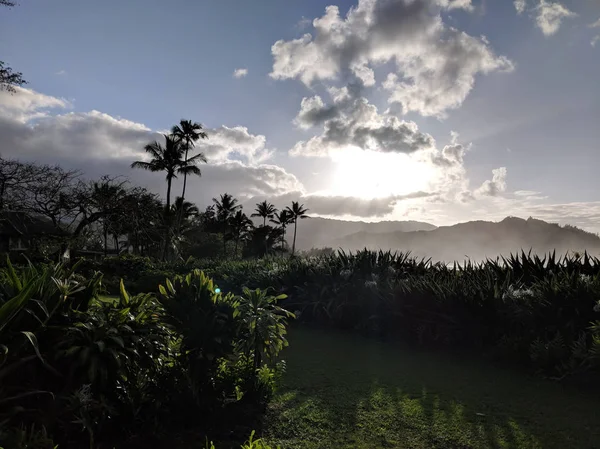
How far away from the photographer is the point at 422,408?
3916 millimetres

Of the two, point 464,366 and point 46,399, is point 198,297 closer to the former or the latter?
point 46,399

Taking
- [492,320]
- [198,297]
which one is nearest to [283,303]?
[492,320]

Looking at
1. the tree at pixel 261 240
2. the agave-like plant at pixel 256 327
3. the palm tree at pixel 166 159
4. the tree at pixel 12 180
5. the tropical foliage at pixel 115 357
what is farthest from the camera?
the tree at pixel 261 240

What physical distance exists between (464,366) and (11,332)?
5090 mm

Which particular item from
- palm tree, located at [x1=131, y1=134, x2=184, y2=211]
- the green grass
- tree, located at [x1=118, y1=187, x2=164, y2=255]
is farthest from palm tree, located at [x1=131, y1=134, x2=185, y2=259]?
the green grass

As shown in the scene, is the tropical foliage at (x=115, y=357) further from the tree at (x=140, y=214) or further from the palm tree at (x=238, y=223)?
the palm tree at (x=238, y=223)

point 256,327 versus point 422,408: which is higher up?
point 256,327

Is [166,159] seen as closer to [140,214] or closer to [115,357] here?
[140,214]

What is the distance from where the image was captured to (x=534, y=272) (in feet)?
23.7

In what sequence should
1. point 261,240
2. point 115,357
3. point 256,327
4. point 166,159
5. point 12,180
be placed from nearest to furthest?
point 115,357
point 256,327
point 12,180
point 166,159
point 261,240

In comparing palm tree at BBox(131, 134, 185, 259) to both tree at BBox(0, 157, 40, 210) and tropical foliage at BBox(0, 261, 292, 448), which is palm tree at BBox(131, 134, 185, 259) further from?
tropical foliage at BBox(0, 261, 292, 448)

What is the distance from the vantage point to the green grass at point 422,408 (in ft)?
10.7

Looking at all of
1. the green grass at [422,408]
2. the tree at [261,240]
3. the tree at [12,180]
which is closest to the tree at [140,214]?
the tree at [12,180]

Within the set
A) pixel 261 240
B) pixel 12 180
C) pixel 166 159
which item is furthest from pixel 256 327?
pixel 261 240
